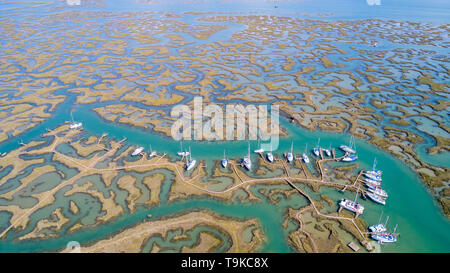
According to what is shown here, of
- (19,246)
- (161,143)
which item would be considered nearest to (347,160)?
(161,143)

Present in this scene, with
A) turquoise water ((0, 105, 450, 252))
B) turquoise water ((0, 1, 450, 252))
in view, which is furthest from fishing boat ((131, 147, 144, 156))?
turquoise water ((0, 105, 450, 252))

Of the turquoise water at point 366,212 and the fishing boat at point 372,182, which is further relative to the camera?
the fishing boat at point 372,182

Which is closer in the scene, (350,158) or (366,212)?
(366,212)

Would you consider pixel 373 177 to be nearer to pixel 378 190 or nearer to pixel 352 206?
pixel 378 190

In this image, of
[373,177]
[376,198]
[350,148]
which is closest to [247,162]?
[350,148]

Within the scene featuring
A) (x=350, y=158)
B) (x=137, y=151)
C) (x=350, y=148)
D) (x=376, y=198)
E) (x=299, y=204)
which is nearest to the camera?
(x=299, y=204)

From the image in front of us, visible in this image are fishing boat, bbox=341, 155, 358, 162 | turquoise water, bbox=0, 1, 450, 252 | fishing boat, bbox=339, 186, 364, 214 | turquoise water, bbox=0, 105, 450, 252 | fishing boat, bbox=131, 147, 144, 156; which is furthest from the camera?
fishing boat, bbox=131, 147, 144, 156

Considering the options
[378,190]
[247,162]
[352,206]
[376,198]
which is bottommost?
[352,206]

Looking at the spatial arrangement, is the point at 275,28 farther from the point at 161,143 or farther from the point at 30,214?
the point at 30,214

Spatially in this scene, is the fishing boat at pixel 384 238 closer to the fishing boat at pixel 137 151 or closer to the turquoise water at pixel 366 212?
the turquoise water at pixel 366 212

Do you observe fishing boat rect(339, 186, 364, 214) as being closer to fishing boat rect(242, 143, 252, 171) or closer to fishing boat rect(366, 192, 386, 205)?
fishing boat rect(366, 192, 386, 205)

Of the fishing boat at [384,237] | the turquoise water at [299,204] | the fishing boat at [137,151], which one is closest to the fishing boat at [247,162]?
the turquoise water at [299,204]

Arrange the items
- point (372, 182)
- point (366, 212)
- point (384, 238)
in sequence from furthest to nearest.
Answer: point (372, 182) < point (366, 212) < point (384, 238)
